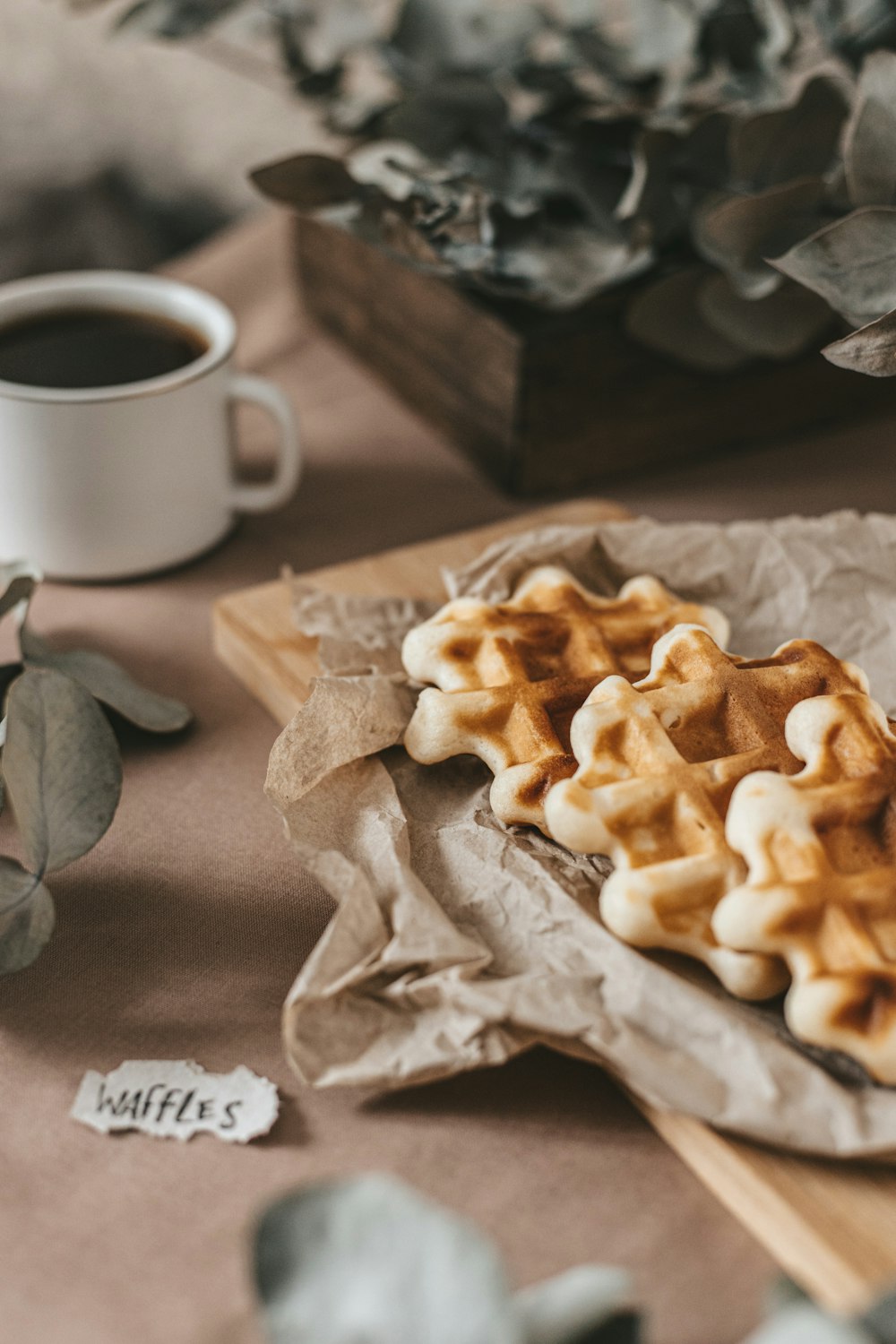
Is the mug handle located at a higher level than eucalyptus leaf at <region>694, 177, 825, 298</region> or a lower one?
lower

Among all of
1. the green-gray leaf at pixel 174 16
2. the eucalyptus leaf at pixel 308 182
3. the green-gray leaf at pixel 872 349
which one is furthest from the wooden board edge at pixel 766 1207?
the green-gray leaf at pixel 174 16

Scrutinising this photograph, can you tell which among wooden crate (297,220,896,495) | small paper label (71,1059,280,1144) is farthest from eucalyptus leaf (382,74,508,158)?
small paper label (71,1059,280,1144)

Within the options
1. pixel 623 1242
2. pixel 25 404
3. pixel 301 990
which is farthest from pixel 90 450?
pixel 623 1242

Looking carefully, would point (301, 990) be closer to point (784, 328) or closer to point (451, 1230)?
point (451, 1230)

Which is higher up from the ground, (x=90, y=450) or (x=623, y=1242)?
(x=90, y=450)

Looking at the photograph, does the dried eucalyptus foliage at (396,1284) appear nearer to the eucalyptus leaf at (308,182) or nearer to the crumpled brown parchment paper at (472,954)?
the crumpled brown parchment paper at (472,954)

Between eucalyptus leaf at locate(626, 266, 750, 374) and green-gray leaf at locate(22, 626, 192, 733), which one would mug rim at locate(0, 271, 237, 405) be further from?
eucalyptus leaf at locate(626, 266, 750, 374)

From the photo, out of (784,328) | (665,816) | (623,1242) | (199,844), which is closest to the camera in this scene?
(623,1242)
